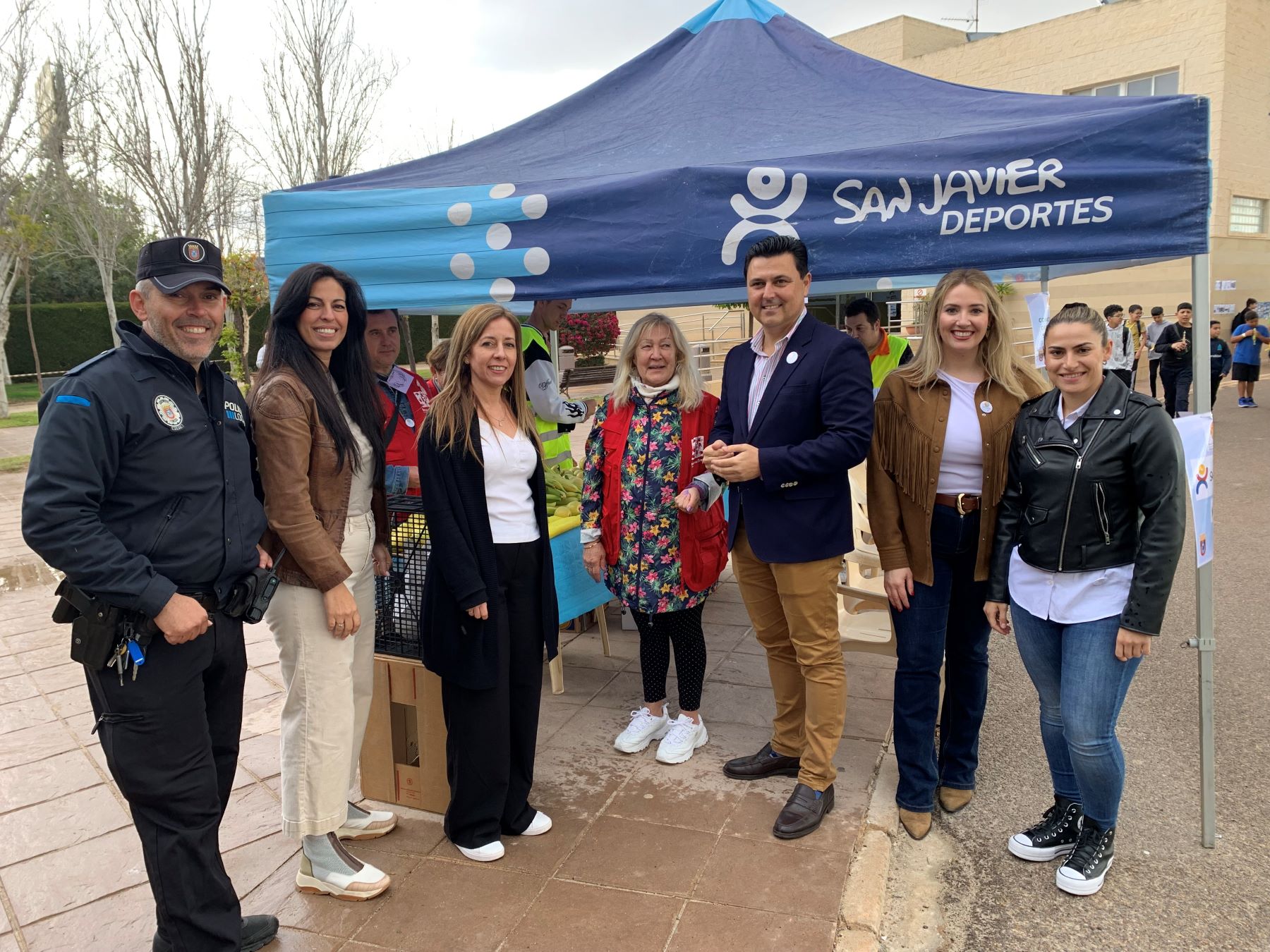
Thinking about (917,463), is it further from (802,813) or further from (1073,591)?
(802,813)

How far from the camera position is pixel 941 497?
287 cm

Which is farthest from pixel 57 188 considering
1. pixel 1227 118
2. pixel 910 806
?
pixel 1227 118

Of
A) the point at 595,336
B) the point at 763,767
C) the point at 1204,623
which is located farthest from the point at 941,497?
the point at 595,336

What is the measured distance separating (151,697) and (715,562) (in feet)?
6.73

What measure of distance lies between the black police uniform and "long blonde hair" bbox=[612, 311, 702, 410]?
1.54 metres

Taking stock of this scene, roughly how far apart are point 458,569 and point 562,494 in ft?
5.64

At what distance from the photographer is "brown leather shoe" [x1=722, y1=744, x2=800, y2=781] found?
3396 millimetres

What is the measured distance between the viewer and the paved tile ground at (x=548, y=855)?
2553 mm

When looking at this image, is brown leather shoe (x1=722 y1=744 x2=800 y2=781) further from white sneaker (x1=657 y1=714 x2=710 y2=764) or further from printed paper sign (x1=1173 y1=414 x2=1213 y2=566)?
printed paper sign (x1=1173 y1=414 x2=1213 y2=566)

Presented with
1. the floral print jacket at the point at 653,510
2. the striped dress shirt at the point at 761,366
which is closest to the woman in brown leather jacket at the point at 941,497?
the striped dress shirt at the point at 761,366

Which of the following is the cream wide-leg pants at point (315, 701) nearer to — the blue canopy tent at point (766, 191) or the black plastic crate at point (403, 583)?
the black plastic crate at point (403, 583)

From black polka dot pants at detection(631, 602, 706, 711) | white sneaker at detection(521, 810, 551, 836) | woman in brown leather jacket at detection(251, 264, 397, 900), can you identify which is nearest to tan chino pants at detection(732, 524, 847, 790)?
black polka dot pants at detection(631, 602, 706, 711)

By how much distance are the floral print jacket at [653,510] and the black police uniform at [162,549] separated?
1.49m

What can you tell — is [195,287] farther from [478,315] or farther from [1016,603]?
[1016,603]
